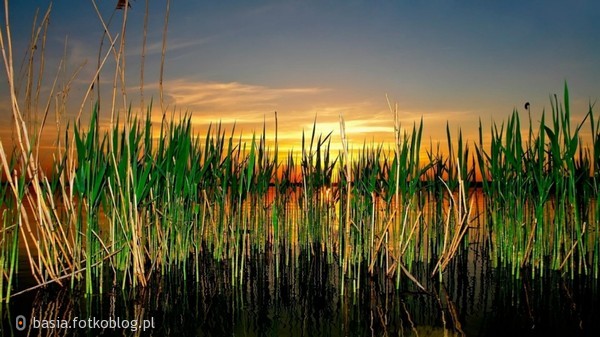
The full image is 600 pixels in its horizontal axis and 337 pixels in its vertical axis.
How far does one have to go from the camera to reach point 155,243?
5145mm

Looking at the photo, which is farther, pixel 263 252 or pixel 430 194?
pixel 263 252

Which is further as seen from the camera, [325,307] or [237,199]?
[237,199]

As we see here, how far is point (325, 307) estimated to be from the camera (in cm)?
420

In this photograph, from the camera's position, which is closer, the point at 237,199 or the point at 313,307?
the point at 313,307

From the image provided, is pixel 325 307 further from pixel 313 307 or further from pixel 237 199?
pixel 237 199

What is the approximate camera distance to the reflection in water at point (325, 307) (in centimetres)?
366

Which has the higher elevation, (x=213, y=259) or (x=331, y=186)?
(x=331, y=186)

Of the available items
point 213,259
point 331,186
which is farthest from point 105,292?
point 331,186

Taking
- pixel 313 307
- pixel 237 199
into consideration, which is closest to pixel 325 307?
pixel 313 307

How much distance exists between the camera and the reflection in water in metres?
3.66

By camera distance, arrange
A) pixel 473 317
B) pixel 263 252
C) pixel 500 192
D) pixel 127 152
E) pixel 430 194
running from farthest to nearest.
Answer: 1. pixel 263 252
2. pixel 430 194
3. pixel 500 192
4. pixel 127 152
5. pixel 473 317

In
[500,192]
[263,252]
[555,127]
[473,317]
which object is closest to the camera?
[473,317]

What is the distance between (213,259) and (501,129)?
4011mm

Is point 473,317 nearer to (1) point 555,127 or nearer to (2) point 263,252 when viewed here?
(1) point 555,127
